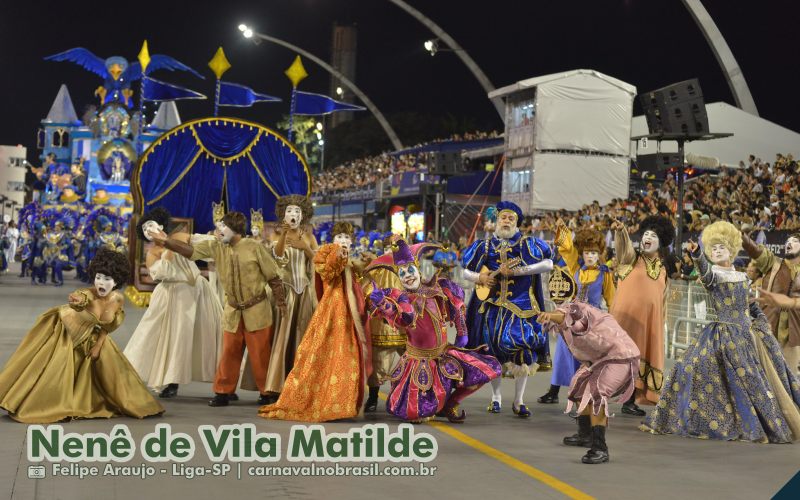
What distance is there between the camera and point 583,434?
7398 mm

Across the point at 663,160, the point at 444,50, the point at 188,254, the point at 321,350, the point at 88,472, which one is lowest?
the point at 88,472

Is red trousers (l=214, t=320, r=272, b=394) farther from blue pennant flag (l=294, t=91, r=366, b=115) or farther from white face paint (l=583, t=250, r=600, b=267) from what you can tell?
blue pennant flag (l=294, t=91, r=366, b=115)

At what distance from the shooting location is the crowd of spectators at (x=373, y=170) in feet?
137

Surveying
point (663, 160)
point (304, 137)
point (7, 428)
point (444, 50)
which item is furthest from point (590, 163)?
point (304, 137)

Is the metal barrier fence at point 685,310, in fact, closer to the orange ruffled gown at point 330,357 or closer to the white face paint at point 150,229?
the orange ruffled gown at point 330,357

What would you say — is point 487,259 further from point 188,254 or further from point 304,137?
point 304,137

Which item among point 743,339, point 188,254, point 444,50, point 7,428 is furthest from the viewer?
point 444,50

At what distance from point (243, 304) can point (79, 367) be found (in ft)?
5.31

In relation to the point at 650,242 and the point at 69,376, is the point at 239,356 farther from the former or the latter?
the point at 650,242

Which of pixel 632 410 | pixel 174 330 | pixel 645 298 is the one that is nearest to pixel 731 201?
pixel 645 298

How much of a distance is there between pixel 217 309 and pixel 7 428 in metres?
2.75

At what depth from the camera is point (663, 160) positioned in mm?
14656

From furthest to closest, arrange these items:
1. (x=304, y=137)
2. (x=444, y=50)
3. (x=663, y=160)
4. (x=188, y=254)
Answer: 1. (x=304, y=137)
2. (x=444, y=50)
3. (x=663, y=160)
4. (x=188, y=254)

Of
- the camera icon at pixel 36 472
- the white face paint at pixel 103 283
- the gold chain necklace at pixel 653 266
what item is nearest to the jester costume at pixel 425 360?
the gold chain necklace at pixel 653 266
